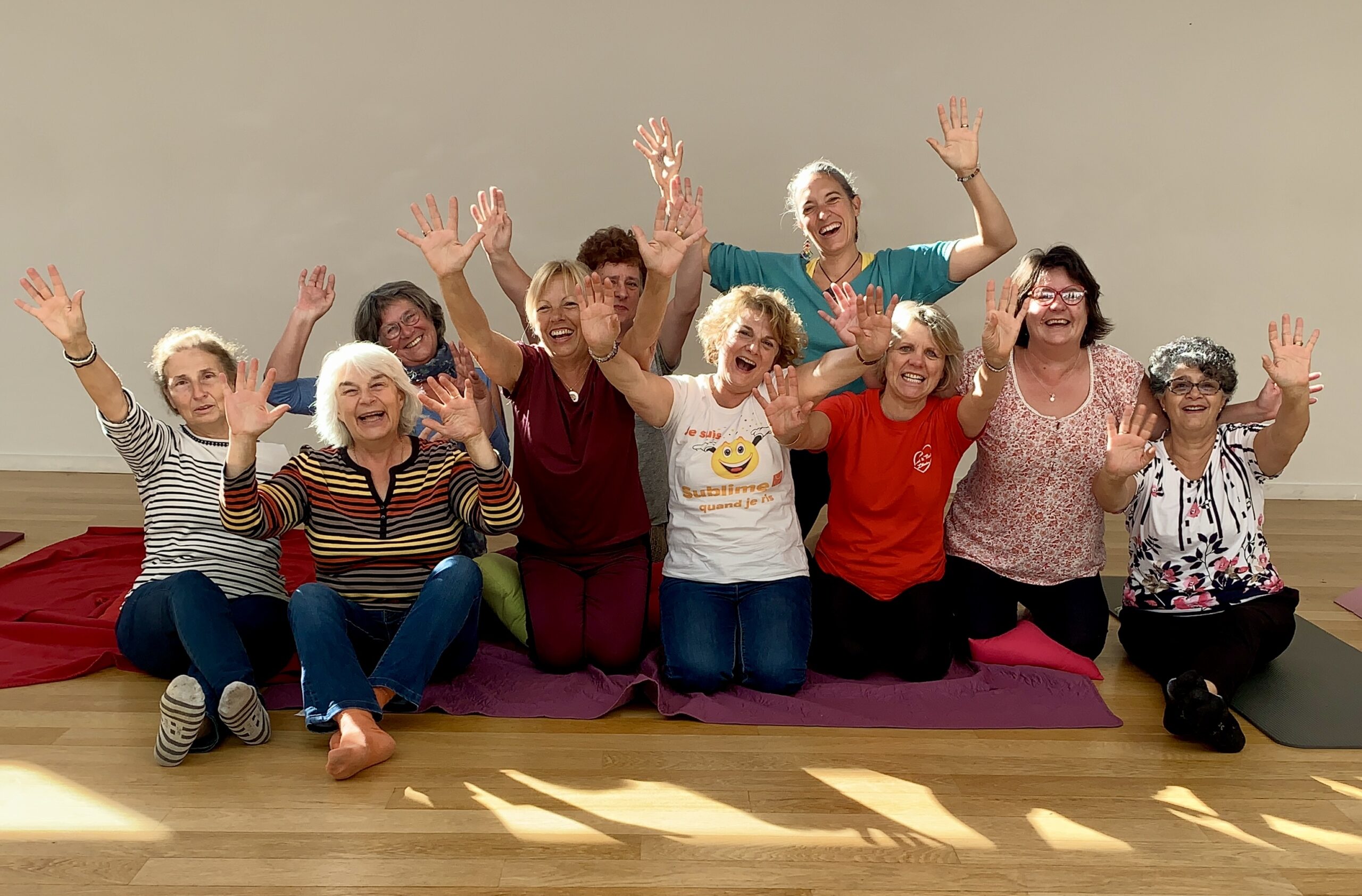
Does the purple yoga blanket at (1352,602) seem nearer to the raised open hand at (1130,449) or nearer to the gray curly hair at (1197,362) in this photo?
the gray curly hair at (1197,362)

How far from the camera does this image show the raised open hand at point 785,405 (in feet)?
9.63

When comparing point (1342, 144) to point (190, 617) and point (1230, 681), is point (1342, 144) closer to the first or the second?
point (1230, 681)

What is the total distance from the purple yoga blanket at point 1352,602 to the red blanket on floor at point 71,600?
3598 mm

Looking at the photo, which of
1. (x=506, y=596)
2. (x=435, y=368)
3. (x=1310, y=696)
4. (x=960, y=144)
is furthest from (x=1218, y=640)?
(x=435, y=368)

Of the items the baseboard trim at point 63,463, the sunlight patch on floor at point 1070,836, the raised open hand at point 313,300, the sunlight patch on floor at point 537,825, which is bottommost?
the sunlight patch on floor at point 1070,836

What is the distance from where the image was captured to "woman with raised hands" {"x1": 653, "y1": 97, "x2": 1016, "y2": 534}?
348 cm

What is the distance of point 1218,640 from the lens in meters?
3.01

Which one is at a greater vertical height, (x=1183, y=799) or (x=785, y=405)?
(x=785, y=405)

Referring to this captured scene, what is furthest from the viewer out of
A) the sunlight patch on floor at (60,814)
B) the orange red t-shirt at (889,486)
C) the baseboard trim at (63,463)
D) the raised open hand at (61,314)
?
the baseboard trim at (63,463)

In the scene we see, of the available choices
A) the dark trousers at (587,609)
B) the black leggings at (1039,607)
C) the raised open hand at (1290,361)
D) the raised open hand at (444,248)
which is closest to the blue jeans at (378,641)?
the dark trousers at (587,609)

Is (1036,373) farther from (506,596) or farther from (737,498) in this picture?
(506,596)

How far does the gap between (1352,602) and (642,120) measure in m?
3.71

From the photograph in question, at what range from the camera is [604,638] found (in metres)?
3.10

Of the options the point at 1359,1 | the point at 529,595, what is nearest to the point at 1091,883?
the point at 529,595
